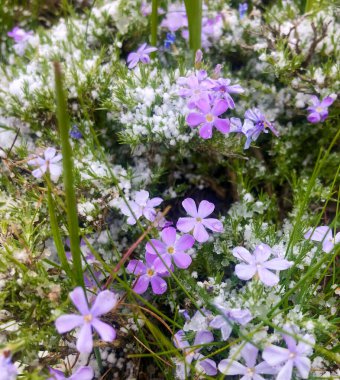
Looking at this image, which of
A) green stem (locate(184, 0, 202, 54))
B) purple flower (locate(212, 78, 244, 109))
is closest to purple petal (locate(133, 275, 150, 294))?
purple flower (locate(212, 78, 244, 109))

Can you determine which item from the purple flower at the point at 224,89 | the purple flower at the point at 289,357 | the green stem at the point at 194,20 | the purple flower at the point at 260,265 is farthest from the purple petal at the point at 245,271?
the green stem at the point at 194,20

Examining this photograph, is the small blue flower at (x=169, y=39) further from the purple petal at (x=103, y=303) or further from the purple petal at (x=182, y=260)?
the purple petal at (x=103, y=303)

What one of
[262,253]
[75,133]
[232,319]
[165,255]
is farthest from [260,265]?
[75,133]

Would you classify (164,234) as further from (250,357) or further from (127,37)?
(127,37)

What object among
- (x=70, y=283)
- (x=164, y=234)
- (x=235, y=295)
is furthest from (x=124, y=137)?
(x=235, y=295)

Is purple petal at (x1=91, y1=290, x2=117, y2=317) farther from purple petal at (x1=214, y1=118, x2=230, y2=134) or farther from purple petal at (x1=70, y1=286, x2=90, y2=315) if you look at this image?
purple petal at (x1=214, y1=118, x2=230, y2=134)

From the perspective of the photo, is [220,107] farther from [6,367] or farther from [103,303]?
[6,367]

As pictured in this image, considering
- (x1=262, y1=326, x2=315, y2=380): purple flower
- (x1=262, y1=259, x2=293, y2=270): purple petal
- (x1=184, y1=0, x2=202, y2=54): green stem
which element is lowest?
(x1=262, y1=326, x2=315, y2=380): purple flower
